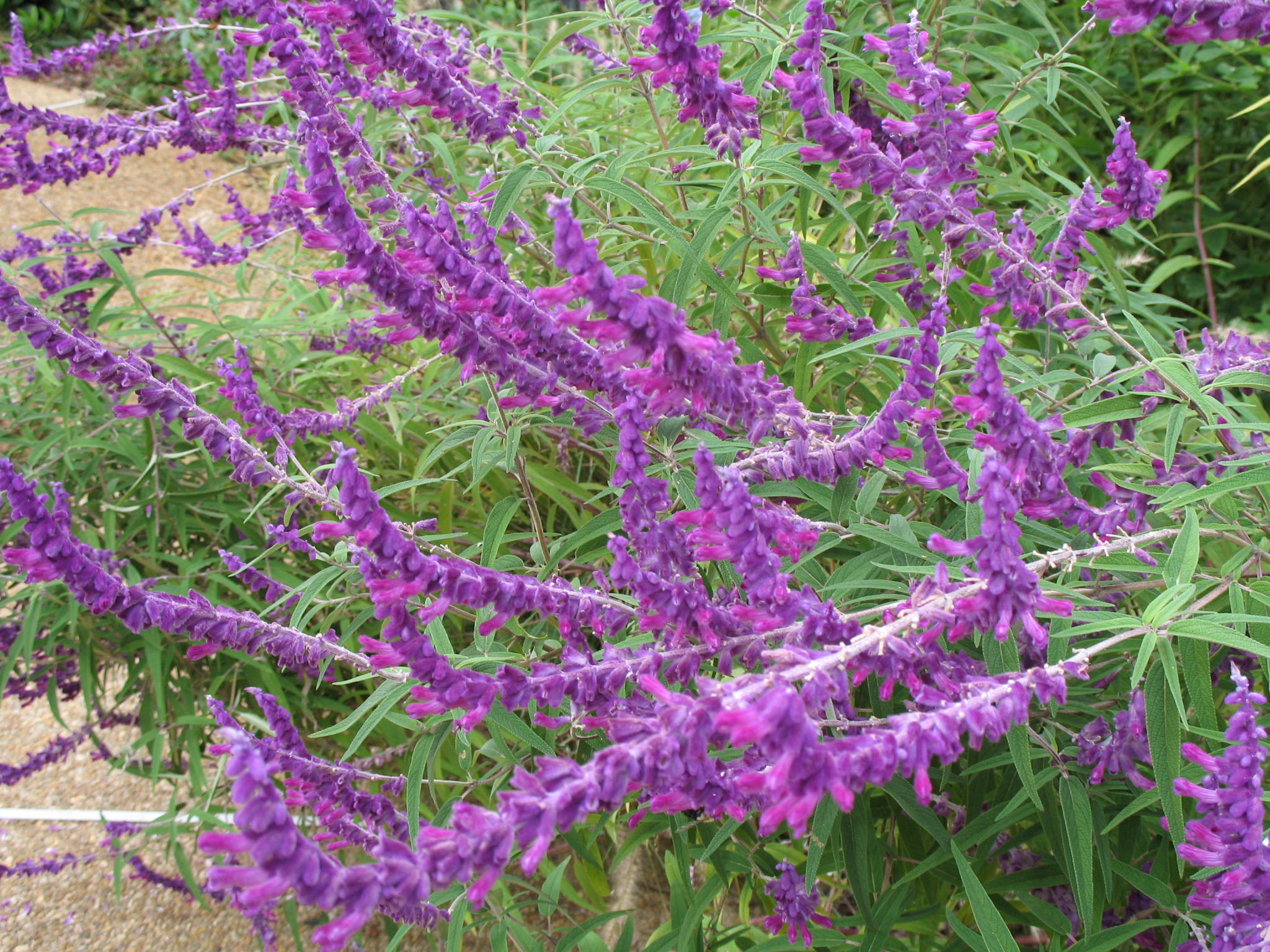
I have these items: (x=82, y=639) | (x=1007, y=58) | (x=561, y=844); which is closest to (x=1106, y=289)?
(x=1007, y=58)

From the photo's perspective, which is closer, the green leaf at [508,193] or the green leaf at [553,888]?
the green leaf at [508,193]

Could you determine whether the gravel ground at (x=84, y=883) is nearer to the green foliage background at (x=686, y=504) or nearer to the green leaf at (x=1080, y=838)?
the green foliage background at (x=686, y=504)

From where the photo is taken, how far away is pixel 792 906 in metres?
1.65

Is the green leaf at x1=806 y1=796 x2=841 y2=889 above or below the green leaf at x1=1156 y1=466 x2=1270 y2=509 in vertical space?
below

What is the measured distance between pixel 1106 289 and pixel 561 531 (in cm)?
167

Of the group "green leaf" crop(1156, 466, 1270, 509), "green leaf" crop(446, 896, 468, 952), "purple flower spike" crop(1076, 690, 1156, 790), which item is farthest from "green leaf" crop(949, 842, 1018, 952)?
"green leaf" crop(446, 896, 468, 952)

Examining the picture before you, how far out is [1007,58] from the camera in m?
3.21

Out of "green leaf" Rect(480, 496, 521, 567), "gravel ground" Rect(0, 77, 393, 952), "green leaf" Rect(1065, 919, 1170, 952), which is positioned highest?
"green leaf" Rect(480, 496, 521, 567)

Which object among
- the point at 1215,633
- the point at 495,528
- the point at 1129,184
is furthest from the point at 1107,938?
the point at 1129,184

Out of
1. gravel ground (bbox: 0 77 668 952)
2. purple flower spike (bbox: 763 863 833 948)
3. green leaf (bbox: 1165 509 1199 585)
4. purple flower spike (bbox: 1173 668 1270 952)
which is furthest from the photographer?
gravel ground (bbox: 0 77 668 952)

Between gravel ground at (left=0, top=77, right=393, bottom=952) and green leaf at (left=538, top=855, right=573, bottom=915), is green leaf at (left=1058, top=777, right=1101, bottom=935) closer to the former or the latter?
green leaf at (left=538, top=855, right=573, bottom=915)

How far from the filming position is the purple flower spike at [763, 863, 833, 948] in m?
1.64

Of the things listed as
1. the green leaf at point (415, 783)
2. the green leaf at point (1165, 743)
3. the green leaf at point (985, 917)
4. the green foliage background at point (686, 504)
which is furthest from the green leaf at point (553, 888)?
the green leaf at point (1165, 743)

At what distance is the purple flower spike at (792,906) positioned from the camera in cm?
164
